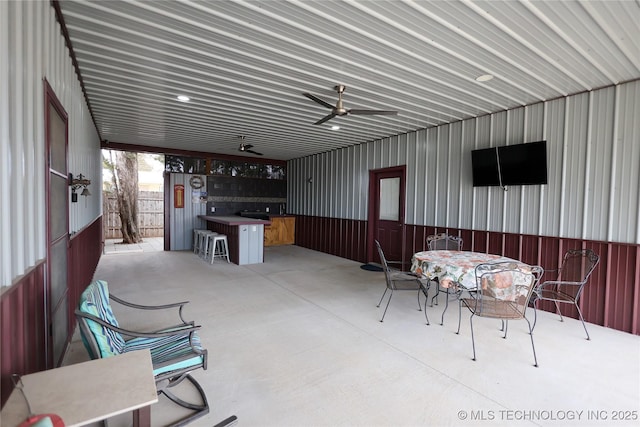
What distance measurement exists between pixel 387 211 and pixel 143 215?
9.26 metres

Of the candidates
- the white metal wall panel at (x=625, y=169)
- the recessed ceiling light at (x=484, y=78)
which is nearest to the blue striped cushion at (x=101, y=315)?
the recessed ceiling light at (x=484, y=78)

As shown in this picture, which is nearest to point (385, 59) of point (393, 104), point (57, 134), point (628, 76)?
point (393, 104)

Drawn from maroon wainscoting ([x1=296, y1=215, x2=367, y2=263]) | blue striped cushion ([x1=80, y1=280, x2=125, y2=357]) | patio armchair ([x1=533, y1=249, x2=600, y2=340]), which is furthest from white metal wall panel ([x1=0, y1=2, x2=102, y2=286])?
maroon wainscoting ([x1=296, y1=215, x2=367, y2=263])

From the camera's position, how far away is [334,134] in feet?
21.2

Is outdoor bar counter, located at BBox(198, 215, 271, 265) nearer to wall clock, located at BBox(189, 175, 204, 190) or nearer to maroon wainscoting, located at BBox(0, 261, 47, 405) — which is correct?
wall clock, located at BBox(189, 175, 204, 190)

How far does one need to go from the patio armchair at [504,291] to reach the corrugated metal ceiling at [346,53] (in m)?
2.08

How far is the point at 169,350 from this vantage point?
6.79 ft

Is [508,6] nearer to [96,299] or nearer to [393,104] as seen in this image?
[393,104]

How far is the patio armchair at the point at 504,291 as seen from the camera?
2812mm

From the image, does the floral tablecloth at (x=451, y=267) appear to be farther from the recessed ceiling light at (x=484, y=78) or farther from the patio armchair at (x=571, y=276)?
the recessed ceiling light at (x=484, y=78)

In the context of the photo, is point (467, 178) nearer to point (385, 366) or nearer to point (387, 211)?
point (387, 211)

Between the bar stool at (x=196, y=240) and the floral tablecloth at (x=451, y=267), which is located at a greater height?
the floral tablecloth at (x=451, y=267)

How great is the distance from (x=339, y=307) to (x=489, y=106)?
3.64 meters

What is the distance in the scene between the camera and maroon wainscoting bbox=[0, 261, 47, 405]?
1.35 m
